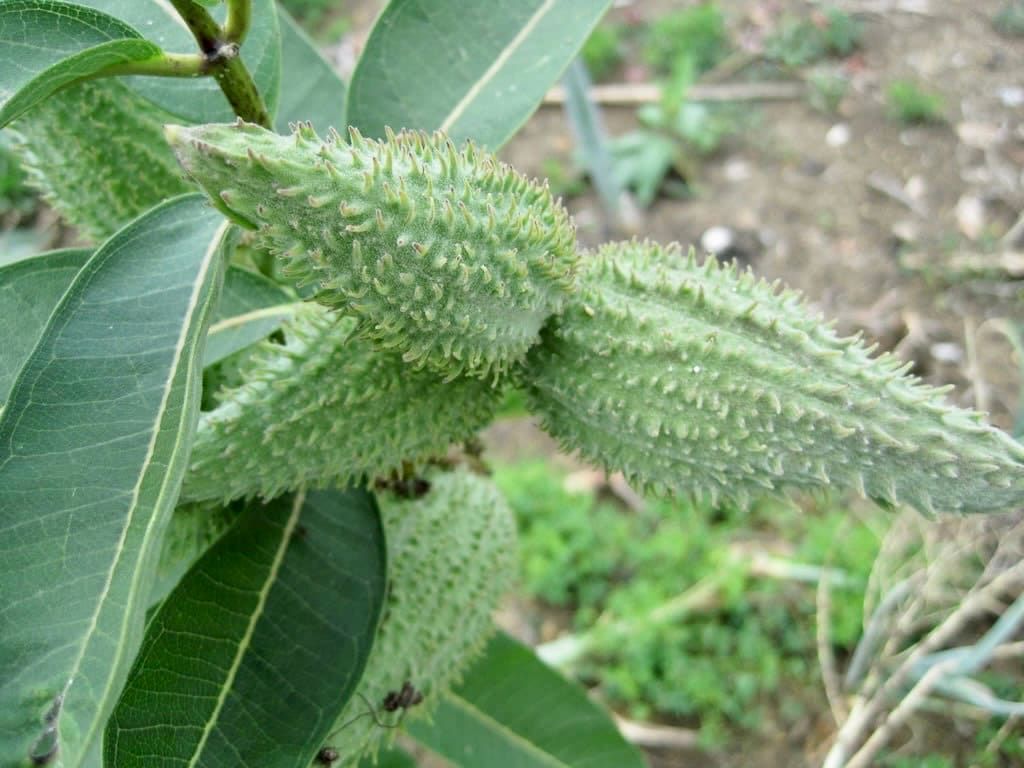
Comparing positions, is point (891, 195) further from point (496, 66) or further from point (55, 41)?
point (55, 41)

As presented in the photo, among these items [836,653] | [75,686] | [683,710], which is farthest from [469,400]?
[836,653]

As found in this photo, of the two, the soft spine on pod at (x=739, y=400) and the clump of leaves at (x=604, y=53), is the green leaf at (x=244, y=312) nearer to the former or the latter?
the soft spine on pod at (x=739, y=400)

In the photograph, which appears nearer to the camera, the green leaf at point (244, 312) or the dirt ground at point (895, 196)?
the green leaf at point (244, 312)

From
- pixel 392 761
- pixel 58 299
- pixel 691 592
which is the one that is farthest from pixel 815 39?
pixel 58 299

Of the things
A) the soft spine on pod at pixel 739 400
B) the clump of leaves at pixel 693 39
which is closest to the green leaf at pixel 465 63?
the soft spine on pod at pixel 739 400

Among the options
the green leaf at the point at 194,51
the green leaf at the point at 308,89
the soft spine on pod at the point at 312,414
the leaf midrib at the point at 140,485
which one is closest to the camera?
the leaf midrib at the point at 140,485

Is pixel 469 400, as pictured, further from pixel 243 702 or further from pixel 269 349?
pixel 243 702
